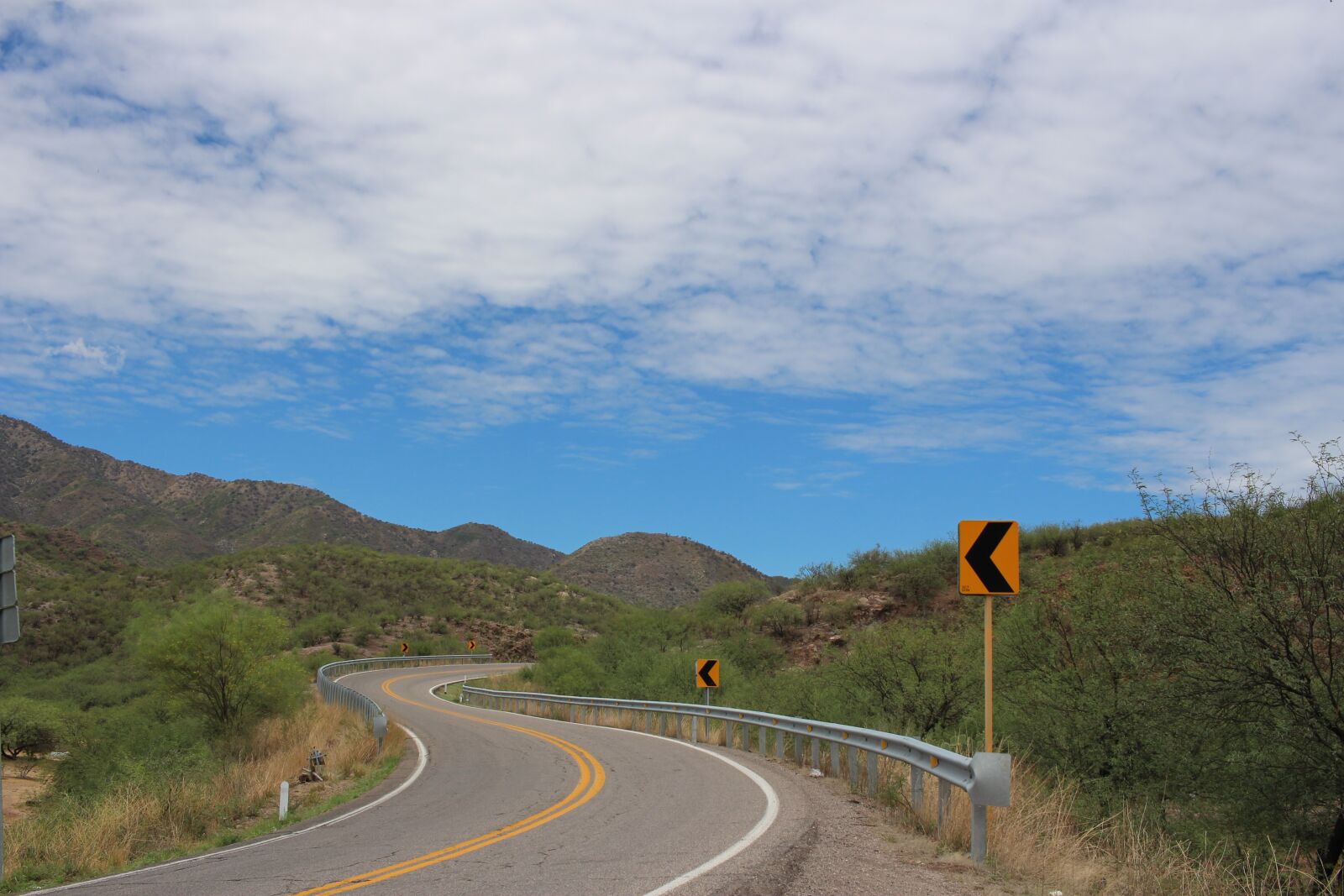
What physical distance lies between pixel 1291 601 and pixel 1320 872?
3213mm

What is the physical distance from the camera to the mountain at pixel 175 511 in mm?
122875

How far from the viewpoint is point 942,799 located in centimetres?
1001

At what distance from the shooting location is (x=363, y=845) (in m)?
11.0

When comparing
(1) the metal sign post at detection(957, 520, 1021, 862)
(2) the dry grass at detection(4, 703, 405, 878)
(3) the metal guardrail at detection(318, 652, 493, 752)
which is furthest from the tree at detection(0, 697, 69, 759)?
(1) the metal sign post at detection(957, 520, 1021, 862)

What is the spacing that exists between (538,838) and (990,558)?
18.8 ft

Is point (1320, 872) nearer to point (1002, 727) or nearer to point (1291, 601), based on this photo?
point (1291, 601)

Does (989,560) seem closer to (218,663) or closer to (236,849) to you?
(236,849)

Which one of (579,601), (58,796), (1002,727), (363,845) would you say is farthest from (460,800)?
(579,601)

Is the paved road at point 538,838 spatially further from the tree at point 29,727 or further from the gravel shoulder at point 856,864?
the tree at point 29,727

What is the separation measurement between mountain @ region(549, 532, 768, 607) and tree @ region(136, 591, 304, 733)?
86.9m

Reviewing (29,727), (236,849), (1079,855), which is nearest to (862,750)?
(1079,855)

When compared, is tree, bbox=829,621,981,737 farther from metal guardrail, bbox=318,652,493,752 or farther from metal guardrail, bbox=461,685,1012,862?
metal guardrail, bbox=318,652,493,752

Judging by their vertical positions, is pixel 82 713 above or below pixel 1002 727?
below

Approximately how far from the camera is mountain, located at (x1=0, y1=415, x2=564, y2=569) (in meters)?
123
